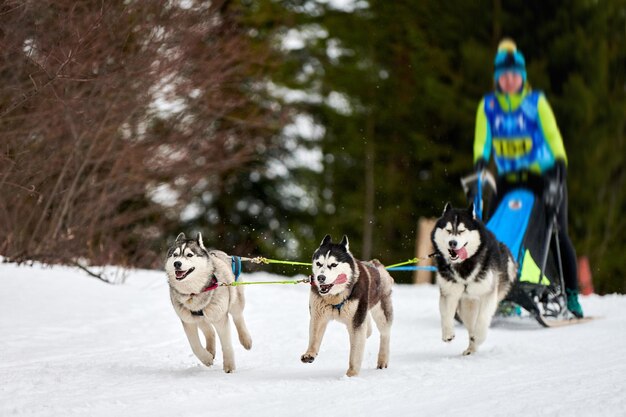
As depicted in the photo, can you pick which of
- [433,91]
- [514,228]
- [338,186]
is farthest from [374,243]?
[514,228]

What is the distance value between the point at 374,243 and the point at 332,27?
15.6 feet

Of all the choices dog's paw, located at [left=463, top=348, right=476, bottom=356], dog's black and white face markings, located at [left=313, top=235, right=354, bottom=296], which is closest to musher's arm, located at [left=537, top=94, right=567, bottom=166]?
dog's paw, located at [left=463, top=348, right=476, bottom=356]

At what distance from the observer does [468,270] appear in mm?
6520

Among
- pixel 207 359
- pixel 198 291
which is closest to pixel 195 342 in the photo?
pixel 207 359

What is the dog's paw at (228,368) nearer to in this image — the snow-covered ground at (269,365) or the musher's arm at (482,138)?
the snow-covered ground at (269,365)

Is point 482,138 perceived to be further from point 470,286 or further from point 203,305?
point 203,305

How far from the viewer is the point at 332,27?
19250 millimetres

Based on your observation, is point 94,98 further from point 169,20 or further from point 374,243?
point 374,243

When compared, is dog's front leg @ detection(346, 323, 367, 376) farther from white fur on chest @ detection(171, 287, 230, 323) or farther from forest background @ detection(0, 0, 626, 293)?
forest background @ detection(0, 0, 626, 293)

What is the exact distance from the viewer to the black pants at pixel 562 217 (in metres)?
8.35

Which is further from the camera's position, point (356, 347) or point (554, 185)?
point (554, 185)

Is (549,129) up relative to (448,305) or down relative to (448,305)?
up

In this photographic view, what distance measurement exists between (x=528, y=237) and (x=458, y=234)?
1904 mm

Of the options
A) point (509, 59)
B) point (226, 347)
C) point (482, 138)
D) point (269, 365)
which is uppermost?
point (509, 59)
